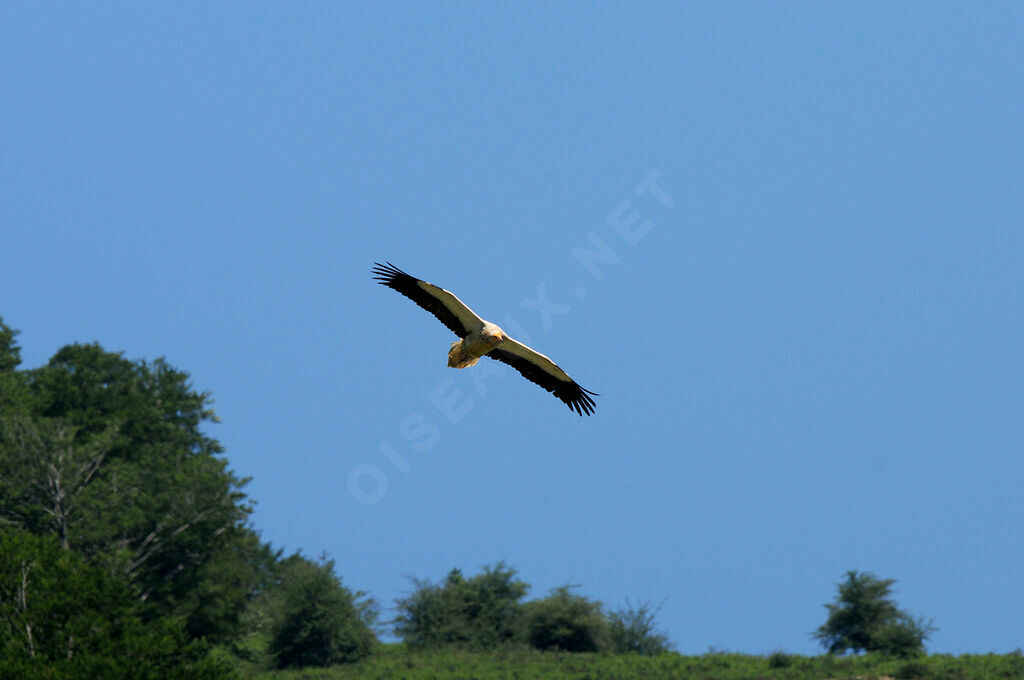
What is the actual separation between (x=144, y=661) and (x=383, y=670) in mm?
18965

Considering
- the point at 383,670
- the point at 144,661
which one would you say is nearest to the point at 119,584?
the point at 144,661

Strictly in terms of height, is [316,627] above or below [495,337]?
below

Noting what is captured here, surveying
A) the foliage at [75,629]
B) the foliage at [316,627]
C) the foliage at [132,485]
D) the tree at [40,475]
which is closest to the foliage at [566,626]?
the foliage at [316,627]

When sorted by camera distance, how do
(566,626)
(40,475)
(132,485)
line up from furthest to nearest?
1. (566,626)
2. (132,485)
3. (40,475)

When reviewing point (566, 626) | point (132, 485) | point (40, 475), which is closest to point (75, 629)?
point (40, 475)

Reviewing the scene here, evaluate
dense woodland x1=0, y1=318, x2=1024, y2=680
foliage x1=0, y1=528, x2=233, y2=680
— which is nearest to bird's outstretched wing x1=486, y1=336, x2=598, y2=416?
foliage x1=0, y1=528, x2=233, y2=680

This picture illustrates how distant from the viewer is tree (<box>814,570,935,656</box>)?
1732 inches

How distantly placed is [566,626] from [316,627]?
364 inches

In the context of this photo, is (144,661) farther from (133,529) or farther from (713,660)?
(713,660)

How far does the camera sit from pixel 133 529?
42.7m

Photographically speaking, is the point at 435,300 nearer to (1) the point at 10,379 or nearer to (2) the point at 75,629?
(2) the point at 75,629

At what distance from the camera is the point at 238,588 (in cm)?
4550

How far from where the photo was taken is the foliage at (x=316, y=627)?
4472 cm

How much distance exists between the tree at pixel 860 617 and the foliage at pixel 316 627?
1702cm
